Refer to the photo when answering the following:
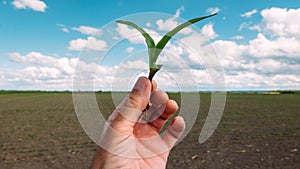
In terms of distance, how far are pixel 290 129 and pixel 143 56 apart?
13.7 m

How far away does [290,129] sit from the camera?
13.8m

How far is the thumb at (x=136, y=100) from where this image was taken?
6.22ft

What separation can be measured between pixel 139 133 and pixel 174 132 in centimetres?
27

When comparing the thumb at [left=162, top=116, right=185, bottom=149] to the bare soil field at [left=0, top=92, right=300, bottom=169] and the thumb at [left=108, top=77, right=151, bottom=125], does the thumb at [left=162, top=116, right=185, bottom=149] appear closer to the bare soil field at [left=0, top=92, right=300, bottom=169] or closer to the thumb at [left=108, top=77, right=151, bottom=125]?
the thumb at [left=108, top=77, right=151, bottom=125]

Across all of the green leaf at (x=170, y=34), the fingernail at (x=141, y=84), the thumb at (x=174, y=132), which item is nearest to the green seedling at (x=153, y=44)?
the green leaf at (x=170, y=34)

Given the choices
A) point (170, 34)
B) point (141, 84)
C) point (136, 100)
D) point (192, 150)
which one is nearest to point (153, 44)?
point (170, 34)

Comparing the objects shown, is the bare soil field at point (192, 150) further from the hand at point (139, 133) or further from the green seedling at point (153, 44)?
the green seedling at point (153, 44)

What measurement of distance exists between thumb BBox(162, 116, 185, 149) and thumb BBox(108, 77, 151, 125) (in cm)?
47

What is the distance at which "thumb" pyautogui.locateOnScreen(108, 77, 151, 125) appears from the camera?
1896 mm

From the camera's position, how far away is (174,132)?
2.47 meters

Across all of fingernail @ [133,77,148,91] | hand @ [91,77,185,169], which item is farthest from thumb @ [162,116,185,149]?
fingernail @ [133,77,148,91]

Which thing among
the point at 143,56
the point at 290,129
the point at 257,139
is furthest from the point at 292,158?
the point at 143,56

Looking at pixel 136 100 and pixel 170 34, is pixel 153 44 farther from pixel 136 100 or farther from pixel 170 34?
pixel 136 100

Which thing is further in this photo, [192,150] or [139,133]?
[192,150]
